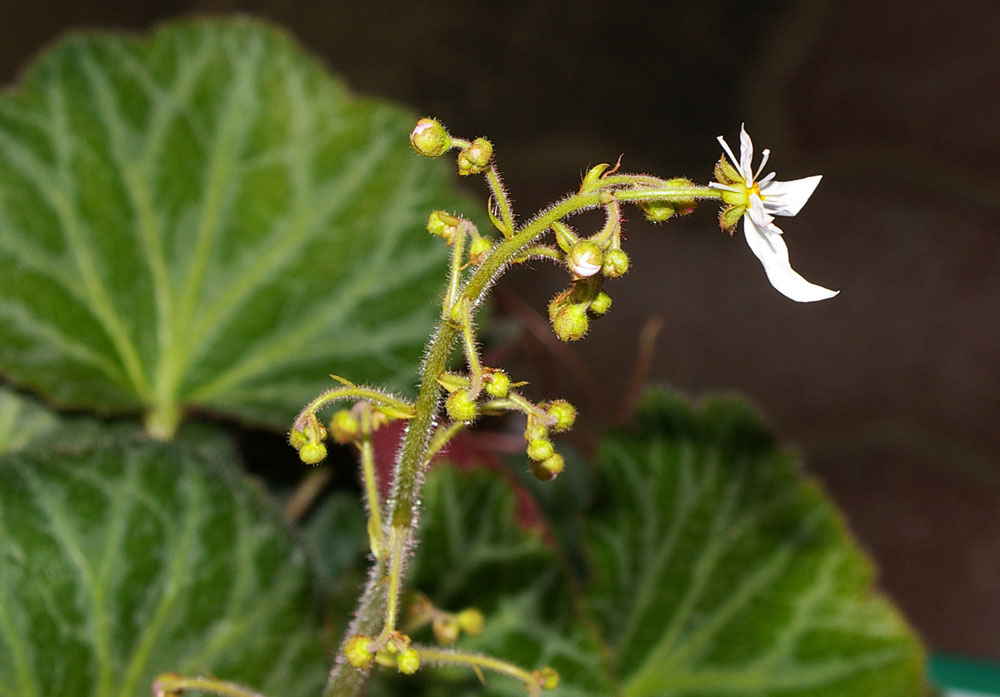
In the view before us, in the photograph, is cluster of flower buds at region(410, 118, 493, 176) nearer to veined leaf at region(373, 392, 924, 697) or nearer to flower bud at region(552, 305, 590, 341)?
flower bud at region(552, 305, 590, 341)

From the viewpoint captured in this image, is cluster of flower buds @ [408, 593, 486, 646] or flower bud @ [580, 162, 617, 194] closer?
flower bud @ [580, 162, 617, 194]

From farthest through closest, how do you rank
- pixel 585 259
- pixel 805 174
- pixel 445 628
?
pixel 805 174
pixel 445 628
pixel 585 259

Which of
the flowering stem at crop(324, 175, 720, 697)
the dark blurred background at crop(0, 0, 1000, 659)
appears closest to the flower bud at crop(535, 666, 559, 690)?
the flowering stem at crop(324, 175, 720, 697)

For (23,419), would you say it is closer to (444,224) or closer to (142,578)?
(142,578)

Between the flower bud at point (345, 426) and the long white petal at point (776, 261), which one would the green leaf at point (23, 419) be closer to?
the flower bud at point (345, 426)

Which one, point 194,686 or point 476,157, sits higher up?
point 476,157

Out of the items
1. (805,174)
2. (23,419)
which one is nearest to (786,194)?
(23,419)
